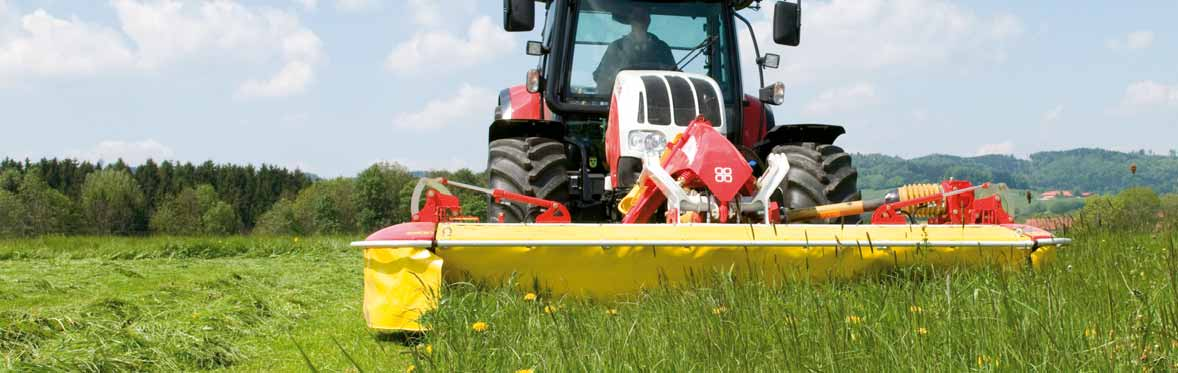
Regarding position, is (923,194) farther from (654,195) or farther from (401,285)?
(401,285)

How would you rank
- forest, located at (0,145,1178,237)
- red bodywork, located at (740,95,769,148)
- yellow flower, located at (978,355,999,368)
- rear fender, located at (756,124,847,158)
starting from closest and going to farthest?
1. yellow flower, located at (978,355,999,368)
2. rear fender, located at (756,124,847,158)
3. red bodywork, located at (740,95,769,148)
4. forest, located at (0,145,1178,237)

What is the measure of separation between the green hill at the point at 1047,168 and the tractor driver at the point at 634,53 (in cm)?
9237

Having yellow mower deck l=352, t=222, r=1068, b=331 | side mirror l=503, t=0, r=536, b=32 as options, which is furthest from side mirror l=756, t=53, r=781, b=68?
yellow mower deck l=352, t=222, r=1068, b=331

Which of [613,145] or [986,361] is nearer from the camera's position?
[986,361]

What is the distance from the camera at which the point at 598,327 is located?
3.11 metres

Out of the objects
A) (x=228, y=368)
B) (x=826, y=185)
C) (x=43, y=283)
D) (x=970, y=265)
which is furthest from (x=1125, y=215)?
(x=43, y=283)

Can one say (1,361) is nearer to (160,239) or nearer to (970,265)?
(970,265)

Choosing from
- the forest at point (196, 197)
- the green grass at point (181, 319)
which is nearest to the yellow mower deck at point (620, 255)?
the green grass at point (181, 319)

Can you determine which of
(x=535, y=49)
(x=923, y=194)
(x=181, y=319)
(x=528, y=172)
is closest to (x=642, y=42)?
(x=535, y=49)

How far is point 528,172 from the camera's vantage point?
5594 millimetres

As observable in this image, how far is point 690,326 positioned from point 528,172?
289 centimetres

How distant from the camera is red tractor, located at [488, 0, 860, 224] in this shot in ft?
17.5

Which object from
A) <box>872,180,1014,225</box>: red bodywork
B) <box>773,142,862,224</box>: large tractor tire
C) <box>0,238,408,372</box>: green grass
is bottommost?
<box>0,238,408,372</box>: green grass

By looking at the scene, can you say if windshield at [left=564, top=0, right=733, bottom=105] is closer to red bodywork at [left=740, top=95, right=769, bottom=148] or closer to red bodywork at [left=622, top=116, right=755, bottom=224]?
red bodywork at [left=740, top=95, right=769, bottom=148]
